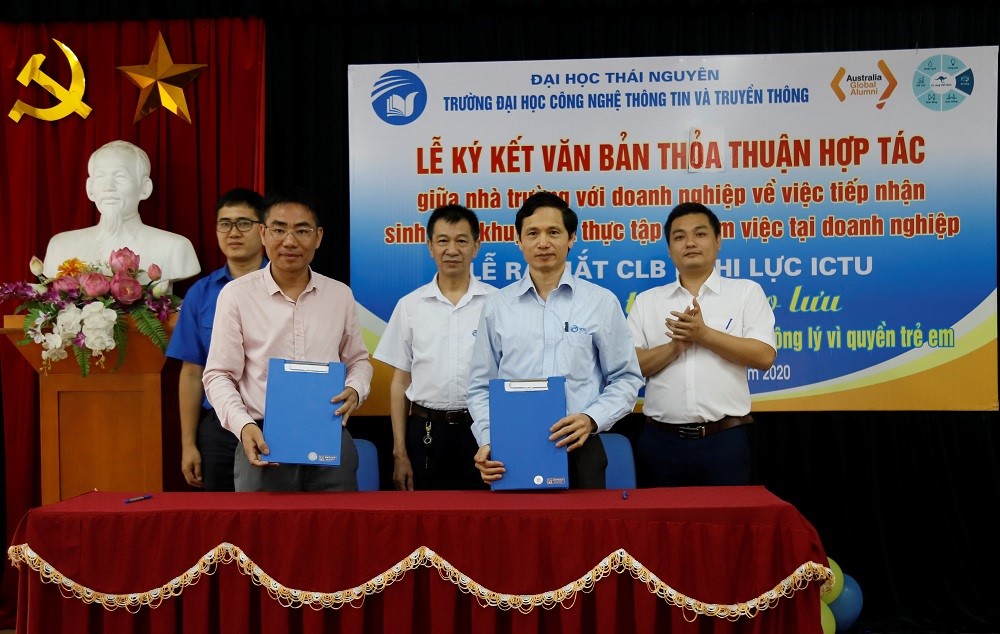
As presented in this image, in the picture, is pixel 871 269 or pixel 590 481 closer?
pixel 590 481

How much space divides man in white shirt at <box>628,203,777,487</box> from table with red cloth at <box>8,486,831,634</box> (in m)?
0.80

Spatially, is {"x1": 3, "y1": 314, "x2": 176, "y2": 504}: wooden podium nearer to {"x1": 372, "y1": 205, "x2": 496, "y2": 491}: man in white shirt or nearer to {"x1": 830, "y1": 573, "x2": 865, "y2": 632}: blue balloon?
{"x1": 372, "y1": 205, "x2": 496, "y2": 491}: man in white shirt

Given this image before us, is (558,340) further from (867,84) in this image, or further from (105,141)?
(105,141)

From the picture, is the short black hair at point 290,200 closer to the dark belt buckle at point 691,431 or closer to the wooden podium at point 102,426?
the wooden podium at point 102,426

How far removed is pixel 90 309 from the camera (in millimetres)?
3158

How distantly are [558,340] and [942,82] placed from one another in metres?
2.35

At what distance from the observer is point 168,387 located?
3.86m

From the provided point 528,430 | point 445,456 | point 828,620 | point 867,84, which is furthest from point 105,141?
point 828,620

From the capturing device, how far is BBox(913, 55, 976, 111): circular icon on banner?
3.77m

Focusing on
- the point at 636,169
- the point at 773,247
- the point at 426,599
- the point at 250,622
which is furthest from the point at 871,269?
the point at 250,622

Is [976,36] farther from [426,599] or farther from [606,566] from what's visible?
[426,599]

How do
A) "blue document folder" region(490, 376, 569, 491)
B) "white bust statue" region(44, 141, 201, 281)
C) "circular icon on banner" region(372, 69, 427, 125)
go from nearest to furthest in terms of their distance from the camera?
"blue document folder" region(490, 376, 569, 491) < "white bust statue" region(44, 141, 201, 281) < "circular icon on banner" region(372, 69, 427, 125)

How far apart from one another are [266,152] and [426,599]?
245 cm

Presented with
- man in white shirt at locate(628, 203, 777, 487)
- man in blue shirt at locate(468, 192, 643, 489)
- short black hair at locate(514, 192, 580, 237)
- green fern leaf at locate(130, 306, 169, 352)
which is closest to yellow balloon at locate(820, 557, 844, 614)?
man in white shirt at locate(628, 203, 777, 487)
